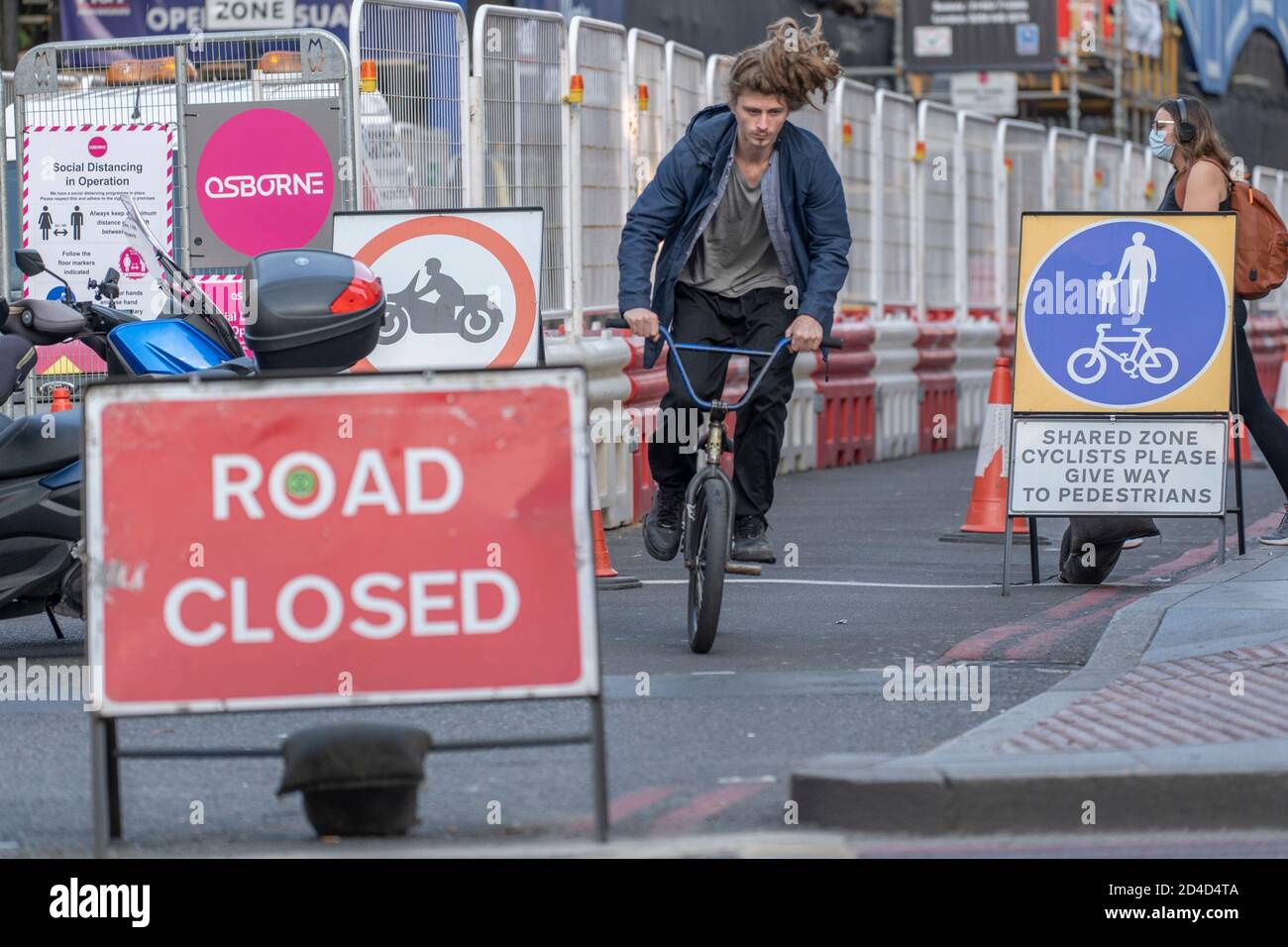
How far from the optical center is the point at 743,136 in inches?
317

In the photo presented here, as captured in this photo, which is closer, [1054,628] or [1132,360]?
[1054,628]

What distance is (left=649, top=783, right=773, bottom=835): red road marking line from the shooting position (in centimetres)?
520

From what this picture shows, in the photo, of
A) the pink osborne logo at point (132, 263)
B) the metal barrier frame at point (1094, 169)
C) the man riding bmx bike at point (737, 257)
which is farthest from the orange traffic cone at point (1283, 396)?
the man riding bmx bike at point (737, 257)

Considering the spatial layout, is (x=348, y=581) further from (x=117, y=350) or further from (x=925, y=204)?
(x=925, y=204)

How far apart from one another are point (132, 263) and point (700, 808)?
7.49 meters

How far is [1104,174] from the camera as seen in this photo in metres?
23.4

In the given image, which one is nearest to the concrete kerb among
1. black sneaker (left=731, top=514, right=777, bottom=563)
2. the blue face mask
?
black sneaker (left=731, top=514, right=777, bottom=563)

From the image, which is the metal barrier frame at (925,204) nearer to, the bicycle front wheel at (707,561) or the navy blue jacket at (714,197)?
the navy blue jacket at (714,197)

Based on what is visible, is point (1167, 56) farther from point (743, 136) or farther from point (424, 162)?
point (743, 136)

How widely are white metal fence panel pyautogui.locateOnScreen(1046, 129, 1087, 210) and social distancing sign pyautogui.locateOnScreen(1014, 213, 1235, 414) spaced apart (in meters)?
12.3

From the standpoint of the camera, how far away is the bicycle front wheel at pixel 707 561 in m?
7.45

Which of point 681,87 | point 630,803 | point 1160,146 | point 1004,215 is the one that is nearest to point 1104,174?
point 1004,215

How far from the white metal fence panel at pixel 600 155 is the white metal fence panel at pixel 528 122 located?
5.0 inches

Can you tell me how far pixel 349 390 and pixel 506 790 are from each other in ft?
3.70
